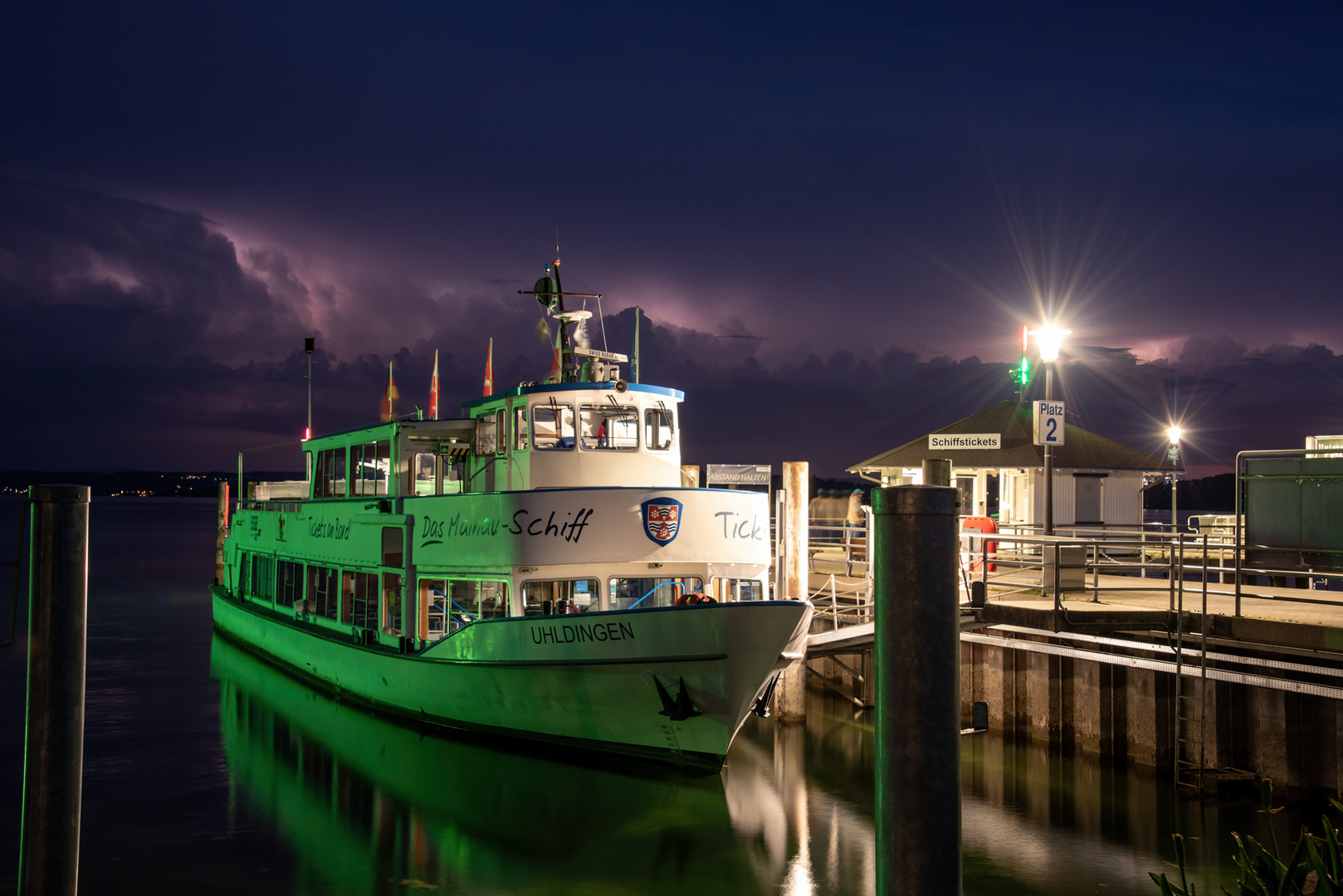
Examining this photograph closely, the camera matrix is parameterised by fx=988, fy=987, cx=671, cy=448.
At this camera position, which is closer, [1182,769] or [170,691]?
[1182,769]

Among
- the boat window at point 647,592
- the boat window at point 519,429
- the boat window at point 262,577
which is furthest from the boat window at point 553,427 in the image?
the boat window at point 262,577

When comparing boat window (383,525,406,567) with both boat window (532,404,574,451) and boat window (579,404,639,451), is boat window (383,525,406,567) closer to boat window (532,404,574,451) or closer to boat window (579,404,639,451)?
boat window (532,404,574,451)

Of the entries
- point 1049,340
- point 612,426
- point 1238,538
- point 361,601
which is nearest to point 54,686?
point 612,426

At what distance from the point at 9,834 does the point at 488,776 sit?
6.13 m

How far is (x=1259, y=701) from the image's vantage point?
40.9 feet

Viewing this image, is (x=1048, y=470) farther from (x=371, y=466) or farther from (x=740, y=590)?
(x=371, y=466)

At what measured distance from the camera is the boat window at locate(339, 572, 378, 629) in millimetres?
17359

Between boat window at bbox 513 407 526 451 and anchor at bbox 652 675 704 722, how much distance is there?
14.7 ft

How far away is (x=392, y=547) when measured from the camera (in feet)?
54.7

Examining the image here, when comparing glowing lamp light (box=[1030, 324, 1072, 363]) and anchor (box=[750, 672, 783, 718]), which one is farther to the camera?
glowing lamp light (box=[1030, 324, 1072, 363])

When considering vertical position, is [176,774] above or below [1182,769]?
below

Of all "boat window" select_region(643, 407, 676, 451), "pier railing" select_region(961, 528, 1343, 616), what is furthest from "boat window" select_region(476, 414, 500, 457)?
"pier railing" select_region(961, 528, 1343, 616)

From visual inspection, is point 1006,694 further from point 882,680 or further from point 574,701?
point 882,680

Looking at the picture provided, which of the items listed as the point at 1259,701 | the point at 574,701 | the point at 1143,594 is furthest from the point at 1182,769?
the point at 574,701
